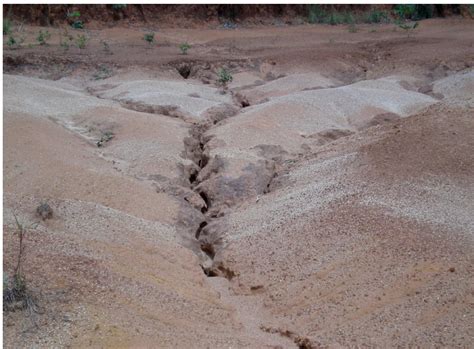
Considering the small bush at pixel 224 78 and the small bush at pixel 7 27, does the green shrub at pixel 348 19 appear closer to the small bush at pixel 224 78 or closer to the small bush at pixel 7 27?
the small bush at pixel 224 78

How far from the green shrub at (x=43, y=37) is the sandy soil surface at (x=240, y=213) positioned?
167 centimetres

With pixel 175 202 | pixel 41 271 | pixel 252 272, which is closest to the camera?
pixel 41 271

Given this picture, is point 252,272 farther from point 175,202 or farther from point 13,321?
point 13,321

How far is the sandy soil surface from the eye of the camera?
3.25 metres

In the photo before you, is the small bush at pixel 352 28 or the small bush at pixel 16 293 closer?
the small bush at pixel 16 293

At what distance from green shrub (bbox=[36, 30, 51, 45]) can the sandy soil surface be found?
1.67m

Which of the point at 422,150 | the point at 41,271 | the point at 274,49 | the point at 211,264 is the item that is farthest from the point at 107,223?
the point at 274,49

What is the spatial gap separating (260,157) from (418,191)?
1843 mm

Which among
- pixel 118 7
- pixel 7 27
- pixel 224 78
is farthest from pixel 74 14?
pixel 224 78

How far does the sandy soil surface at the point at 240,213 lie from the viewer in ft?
10.6

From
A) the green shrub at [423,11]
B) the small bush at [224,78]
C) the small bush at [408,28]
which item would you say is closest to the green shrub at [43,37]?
the small bush at [224,78]

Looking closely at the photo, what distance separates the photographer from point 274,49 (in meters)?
11.0

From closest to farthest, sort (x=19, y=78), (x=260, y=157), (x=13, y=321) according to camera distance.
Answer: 1. (x=13, y=321)
2. (x=260, y=157)
3. (x=19, y=78)

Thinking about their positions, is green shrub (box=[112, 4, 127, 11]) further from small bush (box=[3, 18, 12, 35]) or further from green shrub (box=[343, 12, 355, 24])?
green shrub (box=[343, 12, 355, 24])
